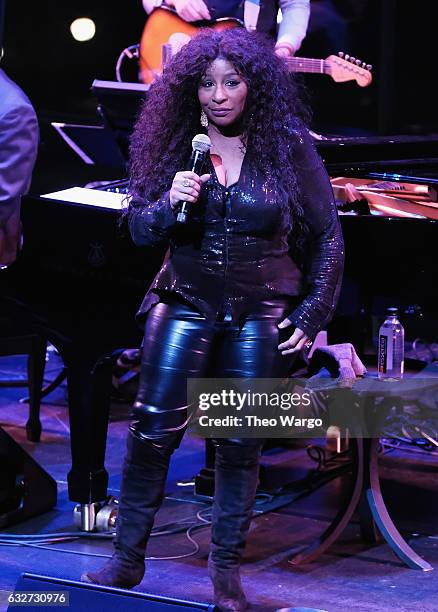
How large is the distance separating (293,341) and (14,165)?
1610 millimetres

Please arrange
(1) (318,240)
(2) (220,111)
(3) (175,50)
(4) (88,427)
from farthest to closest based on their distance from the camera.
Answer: (3) (175,50) → (4) (88,427) → (1) (318,240) → (2) (220,111)

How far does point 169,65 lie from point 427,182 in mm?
1637

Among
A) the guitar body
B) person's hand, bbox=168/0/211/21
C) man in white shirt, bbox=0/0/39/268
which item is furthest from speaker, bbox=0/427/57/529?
person's hand, bbox=168/0/211/21

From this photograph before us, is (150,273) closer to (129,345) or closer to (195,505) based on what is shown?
(129,345)

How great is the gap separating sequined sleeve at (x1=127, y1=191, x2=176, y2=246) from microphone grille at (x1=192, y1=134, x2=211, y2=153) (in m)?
0.19

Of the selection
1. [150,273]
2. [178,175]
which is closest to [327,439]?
[150,273]

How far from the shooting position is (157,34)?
616 centimetres

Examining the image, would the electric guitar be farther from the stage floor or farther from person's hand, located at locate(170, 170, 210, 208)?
person's hand, located at locate(170, 170, 210, 208)

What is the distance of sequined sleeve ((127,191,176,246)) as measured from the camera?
314cm

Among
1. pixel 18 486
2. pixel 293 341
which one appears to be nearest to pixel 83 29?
pixel 18 486

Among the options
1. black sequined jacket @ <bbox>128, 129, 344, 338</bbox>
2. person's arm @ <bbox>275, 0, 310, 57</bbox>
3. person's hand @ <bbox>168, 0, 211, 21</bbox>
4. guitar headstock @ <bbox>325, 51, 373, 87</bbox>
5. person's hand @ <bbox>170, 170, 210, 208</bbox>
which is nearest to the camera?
person's hand @ <bbox>170, 170, 210, 208</bbox>

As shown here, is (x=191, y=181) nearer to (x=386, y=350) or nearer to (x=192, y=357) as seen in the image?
(x=192, y=357)

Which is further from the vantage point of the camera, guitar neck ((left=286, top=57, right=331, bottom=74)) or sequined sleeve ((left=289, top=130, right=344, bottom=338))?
guitar neck ((left=286, top=57, right=331, bottom=74))

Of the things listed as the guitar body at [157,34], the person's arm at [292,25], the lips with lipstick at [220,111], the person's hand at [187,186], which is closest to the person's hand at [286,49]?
the person's arm at [292,25]
